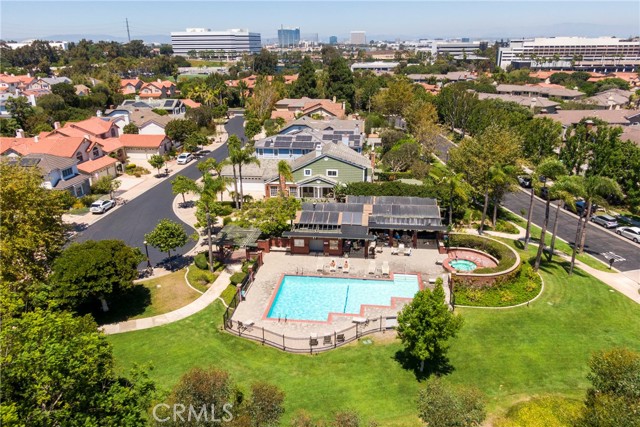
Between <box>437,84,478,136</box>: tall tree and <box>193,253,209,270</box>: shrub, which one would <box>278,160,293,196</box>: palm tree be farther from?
<box>437,84,478,136</box>: tall tree

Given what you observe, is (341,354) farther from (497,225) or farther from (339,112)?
(339,112)

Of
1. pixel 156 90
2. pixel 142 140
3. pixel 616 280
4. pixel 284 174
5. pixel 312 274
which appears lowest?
pixel 616 280

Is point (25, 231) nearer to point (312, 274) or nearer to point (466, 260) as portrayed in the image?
point (312, 274)

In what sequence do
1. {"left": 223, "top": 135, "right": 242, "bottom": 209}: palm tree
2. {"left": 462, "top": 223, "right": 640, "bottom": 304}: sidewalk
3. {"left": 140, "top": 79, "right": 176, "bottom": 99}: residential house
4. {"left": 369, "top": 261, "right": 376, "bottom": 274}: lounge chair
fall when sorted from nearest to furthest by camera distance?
{"left": 462, "top": 223, "right": 640, "bottom": 304}: sidewalk < {"left": 369, "top": 261, "right": 376, "bottom": 274}: lounge chair < {"left": 223, "top": 135, "right": 242, "bottom": 209}: palm tree < {"left": 140, "top": 79, "right": 176, "bottom": 99}: residential house

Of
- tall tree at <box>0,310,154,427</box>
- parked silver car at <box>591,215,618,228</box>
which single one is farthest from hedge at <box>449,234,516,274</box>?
tall tree at <box>0,310,154,427</box>

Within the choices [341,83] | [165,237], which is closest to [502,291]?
[165,237]

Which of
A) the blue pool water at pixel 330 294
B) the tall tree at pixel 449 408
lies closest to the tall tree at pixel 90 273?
the blue pool water at pixel 330 294

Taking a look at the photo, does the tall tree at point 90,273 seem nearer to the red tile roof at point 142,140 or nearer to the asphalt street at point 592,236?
the asphalt street at point 592,236

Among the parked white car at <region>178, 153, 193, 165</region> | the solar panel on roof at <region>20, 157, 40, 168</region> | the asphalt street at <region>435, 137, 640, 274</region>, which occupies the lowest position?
the asphalt street at <region>435, 137, 640, 274</region>
